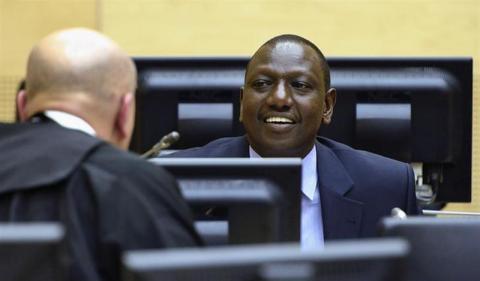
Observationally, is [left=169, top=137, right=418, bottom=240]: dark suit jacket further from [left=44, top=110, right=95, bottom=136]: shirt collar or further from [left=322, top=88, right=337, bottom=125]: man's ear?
[left=44, top=110, right=95, bottom=136]: shirt collar

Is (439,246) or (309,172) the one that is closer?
(439,246)

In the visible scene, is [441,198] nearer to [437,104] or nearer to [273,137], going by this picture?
[437,104]

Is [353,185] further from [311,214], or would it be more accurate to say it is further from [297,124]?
[297,124]

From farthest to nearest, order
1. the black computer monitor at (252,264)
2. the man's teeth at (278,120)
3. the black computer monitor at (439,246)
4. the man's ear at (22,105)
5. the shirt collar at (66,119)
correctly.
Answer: the man's teeth at (278,120), the man's ear at (22,105), the shirt collar at (66,119), the black computer monitor at (439,246), the black computer monitor at (252,264)

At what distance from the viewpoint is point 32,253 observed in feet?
5.36

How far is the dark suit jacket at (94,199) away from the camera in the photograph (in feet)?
6.75

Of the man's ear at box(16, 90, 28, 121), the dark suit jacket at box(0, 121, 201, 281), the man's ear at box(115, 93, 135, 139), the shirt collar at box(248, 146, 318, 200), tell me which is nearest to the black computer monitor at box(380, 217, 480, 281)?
the dark suit jacket at box(0, 121, 201, 281)

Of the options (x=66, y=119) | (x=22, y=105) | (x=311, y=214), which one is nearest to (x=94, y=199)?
(x=66, y=119)

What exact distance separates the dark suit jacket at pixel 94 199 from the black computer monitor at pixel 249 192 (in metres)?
0.12

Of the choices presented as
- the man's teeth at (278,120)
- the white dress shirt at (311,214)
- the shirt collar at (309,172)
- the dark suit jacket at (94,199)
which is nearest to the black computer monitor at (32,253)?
the dark suit jacket at (94,199)

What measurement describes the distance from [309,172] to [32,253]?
1.63 m

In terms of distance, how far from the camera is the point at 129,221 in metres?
2.06

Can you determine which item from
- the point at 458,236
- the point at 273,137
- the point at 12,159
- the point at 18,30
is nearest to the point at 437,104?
the point at 273,137

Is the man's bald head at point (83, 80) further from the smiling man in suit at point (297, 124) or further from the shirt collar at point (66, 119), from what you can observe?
the smiling man in suit at point (297, 124)
